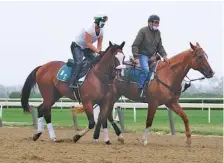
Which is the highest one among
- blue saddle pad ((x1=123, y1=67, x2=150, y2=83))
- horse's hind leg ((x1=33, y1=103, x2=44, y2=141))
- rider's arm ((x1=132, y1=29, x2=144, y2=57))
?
rider's arm ((x1=132, y1=29, x2=144, y2=57))

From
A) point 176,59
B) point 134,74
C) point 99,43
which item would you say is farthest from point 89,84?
point 176,59

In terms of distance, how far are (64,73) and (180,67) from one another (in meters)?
2.71

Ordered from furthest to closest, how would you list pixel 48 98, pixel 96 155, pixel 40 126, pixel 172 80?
pixel 48 98, pixel 40 126, pixel 172 80, pixel 96 155

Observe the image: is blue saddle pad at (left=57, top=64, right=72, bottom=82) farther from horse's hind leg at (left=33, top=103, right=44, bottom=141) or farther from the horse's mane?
the horse's mane

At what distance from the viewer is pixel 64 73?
12750mm

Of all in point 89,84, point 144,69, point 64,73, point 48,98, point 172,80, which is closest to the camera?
point 89,84

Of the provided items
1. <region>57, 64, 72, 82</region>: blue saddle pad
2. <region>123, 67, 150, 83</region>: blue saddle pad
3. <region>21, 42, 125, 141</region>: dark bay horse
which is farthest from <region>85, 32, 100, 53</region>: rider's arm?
<region>123, 67, 150, 83</region>: blue saddle pad

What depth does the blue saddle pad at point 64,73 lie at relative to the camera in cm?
1266

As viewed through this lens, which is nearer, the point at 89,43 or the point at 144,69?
the point at 89,43

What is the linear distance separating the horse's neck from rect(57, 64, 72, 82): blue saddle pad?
236 cm

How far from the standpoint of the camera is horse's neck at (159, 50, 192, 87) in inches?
489

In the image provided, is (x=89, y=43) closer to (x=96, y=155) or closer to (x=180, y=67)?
(x=180, y=67)

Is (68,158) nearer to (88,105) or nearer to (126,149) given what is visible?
(126,149)

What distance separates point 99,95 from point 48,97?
68.2 inches
